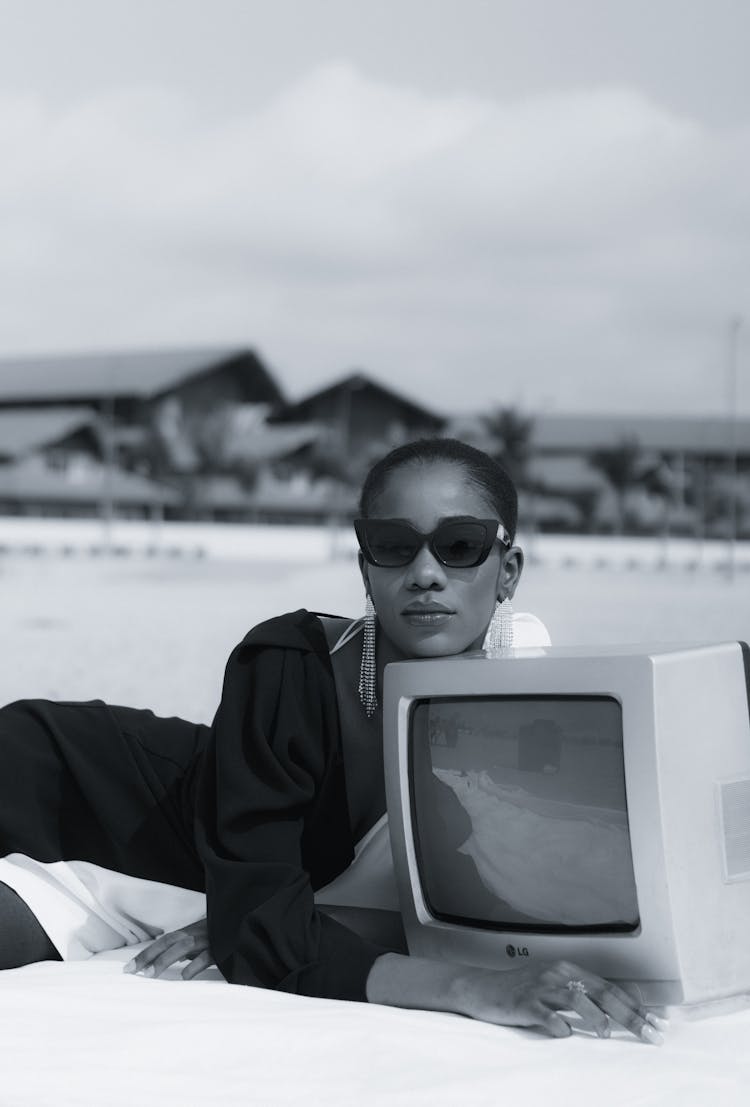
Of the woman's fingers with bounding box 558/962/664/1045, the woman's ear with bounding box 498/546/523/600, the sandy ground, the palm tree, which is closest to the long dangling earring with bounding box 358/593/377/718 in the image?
the woman's ear with bounding box 498/546/523/600

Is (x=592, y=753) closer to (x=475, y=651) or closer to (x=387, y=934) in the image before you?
(x=475, y=651)

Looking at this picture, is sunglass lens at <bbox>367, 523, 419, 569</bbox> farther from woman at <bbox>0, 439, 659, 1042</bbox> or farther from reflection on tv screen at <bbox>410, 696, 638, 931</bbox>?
reflection on tv screen at <bbox>410, 696, 638, 931</bbox>

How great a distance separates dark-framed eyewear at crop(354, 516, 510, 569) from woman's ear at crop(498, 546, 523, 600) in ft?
0.35

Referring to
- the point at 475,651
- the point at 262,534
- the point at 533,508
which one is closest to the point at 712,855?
the point at 475,651

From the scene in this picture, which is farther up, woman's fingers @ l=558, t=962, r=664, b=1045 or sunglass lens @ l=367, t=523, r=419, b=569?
sunglass lens @ l=367, t=523, r=419, b=569

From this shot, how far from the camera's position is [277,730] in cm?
222

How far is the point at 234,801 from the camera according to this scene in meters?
2.17

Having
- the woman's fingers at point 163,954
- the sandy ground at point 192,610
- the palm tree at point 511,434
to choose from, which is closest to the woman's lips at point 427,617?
the woman's fingers at point 163,954

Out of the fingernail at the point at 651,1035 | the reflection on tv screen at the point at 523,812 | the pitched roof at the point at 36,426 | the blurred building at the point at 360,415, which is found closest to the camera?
the fingernail at the point at 651,1035

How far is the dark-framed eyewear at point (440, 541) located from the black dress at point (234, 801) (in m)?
0.21

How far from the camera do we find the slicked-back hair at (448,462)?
2326mm

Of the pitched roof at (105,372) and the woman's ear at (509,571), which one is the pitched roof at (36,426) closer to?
the pitched roof at (105,372)

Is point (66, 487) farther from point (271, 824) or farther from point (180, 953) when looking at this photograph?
point (271, 824)

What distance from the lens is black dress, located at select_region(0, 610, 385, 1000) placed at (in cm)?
215
